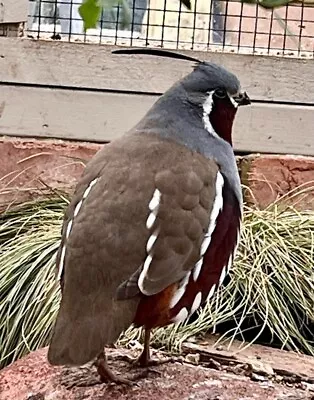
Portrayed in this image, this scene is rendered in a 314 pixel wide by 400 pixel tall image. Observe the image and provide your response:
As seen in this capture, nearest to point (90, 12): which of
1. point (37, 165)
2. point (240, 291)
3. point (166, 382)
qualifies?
point (166, 382)

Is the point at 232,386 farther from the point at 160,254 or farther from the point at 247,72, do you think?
the point at 247,72

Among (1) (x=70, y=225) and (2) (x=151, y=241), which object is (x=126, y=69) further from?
(2) (x=151, y=241)

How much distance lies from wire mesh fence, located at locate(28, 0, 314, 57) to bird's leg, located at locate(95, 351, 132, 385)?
1.89m

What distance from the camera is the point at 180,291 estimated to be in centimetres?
205

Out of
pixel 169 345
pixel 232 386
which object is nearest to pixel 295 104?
pixel 169 345

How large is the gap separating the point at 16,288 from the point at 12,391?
2.85 ft

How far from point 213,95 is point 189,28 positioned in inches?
66.7

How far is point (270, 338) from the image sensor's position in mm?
3207

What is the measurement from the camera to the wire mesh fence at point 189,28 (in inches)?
152

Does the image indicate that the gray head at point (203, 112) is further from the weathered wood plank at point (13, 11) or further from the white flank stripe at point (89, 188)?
the weathered wood plank at point (13, 11)

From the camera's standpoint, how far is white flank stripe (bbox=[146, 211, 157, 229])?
6.56ft

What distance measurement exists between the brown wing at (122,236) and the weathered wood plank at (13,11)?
1.74 m

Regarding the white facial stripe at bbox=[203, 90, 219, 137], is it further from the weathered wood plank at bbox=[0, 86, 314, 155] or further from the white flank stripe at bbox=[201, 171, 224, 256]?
the weathered wood plank at bbox=[0, 86, 314, 155]

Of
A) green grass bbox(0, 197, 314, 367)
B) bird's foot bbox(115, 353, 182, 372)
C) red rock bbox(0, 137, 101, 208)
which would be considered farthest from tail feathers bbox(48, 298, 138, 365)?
red rock bbox(0, 137, 101, 208)
